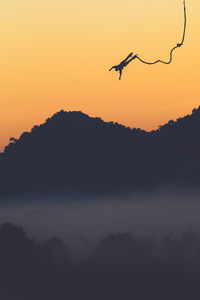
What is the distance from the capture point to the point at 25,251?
157875 mm

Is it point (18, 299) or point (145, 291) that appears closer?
point (18, 299)

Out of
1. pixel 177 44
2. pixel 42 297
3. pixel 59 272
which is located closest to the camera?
pixel 177 44

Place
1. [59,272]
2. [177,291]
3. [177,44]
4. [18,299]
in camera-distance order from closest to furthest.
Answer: [177,44] → [18,299] → [59,272] → [177,291]

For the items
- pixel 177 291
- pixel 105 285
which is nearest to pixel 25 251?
pixel 105 285

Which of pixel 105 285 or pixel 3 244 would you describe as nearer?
pixel 3 244

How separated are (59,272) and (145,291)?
22.7m

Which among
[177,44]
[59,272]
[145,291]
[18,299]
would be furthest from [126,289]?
[177,44]

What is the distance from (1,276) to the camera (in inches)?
6019

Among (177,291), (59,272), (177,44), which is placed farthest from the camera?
(177,291)

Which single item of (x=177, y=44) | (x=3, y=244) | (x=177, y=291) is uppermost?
(x=177, y=44)

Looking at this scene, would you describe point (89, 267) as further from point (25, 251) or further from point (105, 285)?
point (25, 251)

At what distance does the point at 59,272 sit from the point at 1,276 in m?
28.7

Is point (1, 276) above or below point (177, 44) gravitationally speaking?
below

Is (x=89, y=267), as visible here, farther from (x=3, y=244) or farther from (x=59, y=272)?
(x=3, y=244)
